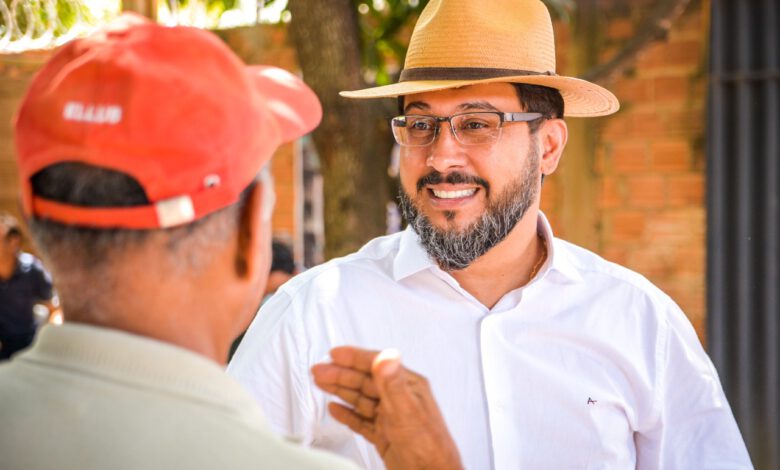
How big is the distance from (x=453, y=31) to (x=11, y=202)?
6084mm

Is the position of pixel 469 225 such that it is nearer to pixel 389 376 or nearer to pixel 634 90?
pixel 389 376

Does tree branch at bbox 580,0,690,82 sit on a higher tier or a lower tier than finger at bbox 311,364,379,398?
higher

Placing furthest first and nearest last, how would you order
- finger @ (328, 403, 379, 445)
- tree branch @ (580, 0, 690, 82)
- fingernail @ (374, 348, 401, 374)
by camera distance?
tree branch @ (580, 0, 690, 82)
finger @ (328, 403, 379, 445)
fingernail @ (374, 348, 401, 374)

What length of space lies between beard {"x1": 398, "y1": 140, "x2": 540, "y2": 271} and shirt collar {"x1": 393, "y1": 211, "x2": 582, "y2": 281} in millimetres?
21

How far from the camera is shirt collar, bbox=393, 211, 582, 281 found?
2262mm

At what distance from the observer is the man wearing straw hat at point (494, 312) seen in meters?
2.09

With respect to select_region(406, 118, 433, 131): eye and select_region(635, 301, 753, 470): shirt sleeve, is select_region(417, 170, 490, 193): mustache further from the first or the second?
select_region(635, 301, 753, 470): shirt sleeve

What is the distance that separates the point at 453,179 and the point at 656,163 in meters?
2.34

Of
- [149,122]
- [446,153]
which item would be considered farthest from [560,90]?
[149,122]

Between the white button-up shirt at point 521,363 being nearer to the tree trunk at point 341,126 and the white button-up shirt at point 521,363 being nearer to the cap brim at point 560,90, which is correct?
the cap brim at point 560,90

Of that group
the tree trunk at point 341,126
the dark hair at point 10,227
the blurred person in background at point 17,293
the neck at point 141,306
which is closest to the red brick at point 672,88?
the tree trunk at point 341,126

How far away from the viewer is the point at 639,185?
4348 millimetres

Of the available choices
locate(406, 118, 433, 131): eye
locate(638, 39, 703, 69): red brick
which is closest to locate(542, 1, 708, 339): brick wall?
locate(638, 39, 703, 69): red brick

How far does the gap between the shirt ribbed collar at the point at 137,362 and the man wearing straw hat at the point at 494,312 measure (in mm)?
1065
